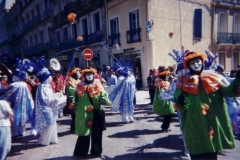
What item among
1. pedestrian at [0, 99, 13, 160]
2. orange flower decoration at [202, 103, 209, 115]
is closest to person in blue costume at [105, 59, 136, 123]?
pedestrian at [0, 99, 13, 160]

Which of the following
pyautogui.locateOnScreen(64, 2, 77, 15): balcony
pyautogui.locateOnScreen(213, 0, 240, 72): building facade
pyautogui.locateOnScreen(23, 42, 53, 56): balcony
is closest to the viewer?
pyautogui.locateOnScreen(213, 0, 240, 72): building facade

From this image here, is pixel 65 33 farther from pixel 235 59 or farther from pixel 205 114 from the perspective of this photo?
pixel 205 114

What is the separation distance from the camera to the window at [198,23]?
16141mm

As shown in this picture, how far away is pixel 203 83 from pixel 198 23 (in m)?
14.6

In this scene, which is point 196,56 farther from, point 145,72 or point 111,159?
point 145,72

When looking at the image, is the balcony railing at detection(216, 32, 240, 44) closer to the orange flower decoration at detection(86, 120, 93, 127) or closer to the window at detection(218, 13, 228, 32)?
the window at detection(218, 13, 228, 32)

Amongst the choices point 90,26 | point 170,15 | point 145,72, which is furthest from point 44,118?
point 90,26

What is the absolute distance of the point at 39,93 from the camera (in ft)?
17.5

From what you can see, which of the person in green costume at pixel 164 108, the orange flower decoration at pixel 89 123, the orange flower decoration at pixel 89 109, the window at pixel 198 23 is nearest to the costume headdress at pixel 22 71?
the orange flower decoration at pixel 89 109

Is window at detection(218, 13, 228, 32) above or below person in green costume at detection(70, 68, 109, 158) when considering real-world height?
above

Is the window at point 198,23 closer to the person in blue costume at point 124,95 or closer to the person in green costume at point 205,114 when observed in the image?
the person in blue costume at point 124,95

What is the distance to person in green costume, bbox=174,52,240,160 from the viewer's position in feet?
10.3

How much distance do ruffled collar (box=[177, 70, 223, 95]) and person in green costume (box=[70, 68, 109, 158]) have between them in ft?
5.69

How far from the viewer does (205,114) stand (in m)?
3.17
